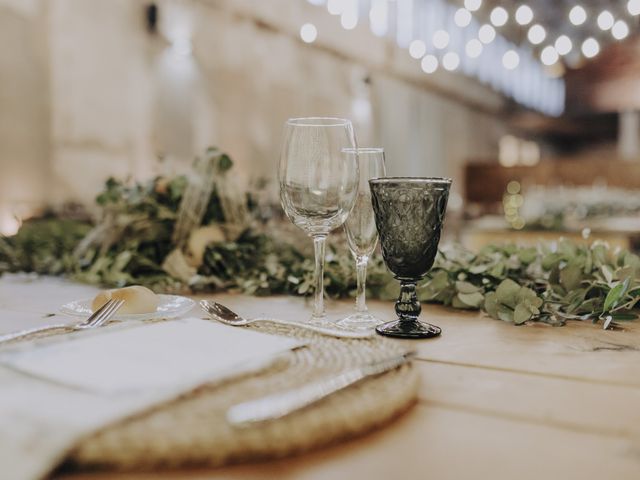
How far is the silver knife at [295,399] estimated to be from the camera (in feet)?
1.53

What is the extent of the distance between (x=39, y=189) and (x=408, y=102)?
6924 mm

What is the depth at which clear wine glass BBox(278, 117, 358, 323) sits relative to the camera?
865mm

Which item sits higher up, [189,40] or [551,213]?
[189,40]

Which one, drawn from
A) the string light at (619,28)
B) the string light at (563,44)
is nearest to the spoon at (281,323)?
the string light at (619,28)

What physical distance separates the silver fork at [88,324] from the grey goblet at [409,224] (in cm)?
36

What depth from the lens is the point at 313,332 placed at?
77 centimetres

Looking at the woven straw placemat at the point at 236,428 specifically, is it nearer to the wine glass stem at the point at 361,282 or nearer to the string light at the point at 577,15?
the wine glass stem at the point at 361,282

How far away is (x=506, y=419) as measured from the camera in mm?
550

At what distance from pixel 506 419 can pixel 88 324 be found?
52cm

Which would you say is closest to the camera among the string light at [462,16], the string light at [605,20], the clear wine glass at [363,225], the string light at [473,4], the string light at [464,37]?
the clear wine glass at [363,225]

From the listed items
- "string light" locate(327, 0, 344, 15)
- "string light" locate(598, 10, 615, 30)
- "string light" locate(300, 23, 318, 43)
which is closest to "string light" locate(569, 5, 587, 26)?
"string light" locate(598, 10, 615, 30)

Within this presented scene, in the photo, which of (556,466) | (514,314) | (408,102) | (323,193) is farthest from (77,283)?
(408,102)

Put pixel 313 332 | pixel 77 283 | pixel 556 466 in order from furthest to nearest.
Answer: pixel 77 283
pixel 313 332
pixel 556 466

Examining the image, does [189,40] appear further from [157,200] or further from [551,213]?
[157,200]
